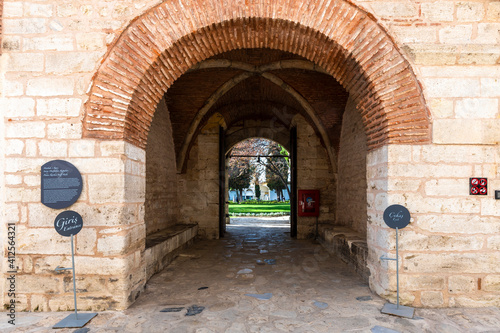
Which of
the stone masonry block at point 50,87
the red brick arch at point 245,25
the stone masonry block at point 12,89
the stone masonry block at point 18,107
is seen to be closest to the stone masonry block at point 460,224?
the red brick arch at point 245,25

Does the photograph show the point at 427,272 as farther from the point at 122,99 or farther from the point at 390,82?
the point at 122,99

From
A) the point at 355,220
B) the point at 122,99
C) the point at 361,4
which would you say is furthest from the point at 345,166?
the point at 122,99

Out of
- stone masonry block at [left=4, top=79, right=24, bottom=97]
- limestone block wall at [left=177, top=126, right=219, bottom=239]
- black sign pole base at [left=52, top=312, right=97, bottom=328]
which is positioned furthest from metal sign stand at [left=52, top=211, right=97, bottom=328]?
limestone block wall at [left=177, top=126, right=219, bottom=239]

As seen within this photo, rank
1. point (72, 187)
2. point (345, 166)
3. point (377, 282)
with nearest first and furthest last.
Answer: point (72, 187), point (377, 282), point (345, 166)

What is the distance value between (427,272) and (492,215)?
0.91 m

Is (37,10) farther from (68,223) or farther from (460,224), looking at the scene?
(460,224)

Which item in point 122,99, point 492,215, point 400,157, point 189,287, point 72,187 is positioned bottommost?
point 189,287

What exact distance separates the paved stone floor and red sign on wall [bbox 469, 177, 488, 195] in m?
1.20

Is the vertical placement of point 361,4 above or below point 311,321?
above

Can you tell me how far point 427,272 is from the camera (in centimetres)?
345

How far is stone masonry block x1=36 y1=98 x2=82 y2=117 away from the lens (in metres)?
3.40

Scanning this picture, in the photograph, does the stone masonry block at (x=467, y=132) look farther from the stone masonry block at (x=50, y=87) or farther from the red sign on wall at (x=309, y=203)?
the red sign on wall at (x=309, y=203)

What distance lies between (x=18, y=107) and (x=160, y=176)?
357 cm

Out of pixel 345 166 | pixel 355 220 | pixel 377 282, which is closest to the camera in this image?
pixel 377 282
